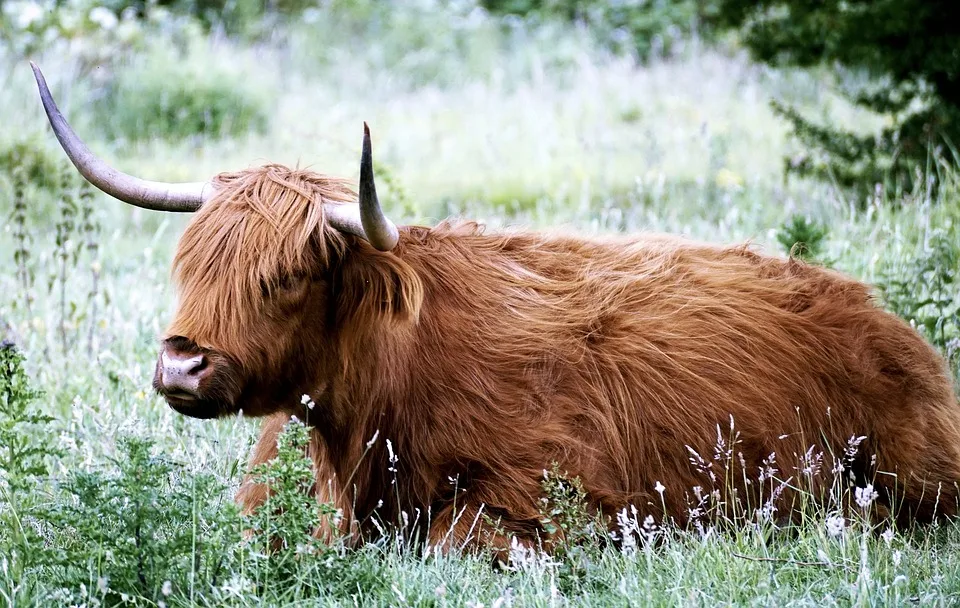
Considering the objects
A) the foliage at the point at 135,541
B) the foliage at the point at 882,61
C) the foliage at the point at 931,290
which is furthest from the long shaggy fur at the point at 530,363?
the foliage at the point at 882,61

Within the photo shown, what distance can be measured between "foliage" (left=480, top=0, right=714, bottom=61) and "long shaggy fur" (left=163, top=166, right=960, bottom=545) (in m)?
12.0

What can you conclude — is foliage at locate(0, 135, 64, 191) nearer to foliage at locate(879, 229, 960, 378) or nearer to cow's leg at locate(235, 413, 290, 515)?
cow's leg at locate(235, 413, 290, 515)

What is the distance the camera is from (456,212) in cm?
842

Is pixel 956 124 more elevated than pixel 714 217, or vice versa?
pixel 956 124

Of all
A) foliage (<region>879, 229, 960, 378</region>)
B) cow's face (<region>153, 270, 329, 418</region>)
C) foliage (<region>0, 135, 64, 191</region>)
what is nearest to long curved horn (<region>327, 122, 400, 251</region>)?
cow's face (<region>153, 270, 329, 418</region>)

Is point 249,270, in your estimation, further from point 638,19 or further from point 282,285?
point 638,19

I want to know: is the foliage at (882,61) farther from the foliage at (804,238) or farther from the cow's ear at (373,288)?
the cow's ear at (373,288)

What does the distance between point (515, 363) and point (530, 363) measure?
59mm

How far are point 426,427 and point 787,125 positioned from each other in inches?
318

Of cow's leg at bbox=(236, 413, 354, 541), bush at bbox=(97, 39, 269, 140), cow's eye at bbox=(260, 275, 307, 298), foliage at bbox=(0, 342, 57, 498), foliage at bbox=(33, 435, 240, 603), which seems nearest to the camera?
foliage at bbox=(33, 435, 240, 603)

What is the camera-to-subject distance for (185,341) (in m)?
3.58

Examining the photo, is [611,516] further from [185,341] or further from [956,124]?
[956,124]

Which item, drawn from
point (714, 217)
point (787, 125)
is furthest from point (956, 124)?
point (787, 125)

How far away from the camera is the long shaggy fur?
3805 mm
